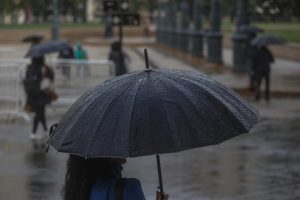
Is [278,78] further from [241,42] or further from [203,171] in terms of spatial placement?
[203,171]

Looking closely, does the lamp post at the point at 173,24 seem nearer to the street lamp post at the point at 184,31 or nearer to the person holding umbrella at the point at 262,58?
the street lamp post at the point at 184,31

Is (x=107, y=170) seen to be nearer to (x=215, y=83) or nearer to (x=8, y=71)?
(x=215, y=83)

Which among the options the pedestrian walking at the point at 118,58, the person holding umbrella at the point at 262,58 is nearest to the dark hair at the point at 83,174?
the pedestrian walking at the point at 118,58

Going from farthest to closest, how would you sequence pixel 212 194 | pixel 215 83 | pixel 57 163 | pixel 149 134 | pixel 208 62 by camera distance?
Result: 1. pixel 208 62
2. pixel 57 163
3. pixel 212 194
4. pixel 215 83
5. pixel 149 134

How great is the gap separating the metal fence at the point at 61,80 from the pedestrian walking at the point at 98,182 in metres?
12.8

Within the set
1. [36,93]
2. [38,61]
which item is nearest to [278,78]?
[38,61]

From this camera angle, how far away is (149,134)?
4645 mm

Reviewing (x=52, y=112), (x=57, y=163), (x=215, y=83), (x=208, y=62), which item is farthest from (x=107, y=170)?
(x=208, y=62)

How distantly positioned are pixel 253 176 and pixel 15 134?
6009mm

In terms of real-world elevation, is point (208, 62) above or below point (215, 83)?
below

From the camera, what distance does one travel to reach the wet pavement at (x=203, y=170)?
32.8 ft

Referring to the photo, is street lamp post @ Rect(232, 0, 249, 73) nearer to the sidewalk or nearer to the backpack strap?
the sidewalk

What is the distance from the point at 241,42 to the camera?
95.3ft

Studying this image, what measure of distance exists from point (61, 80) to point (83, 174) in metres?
16.5
